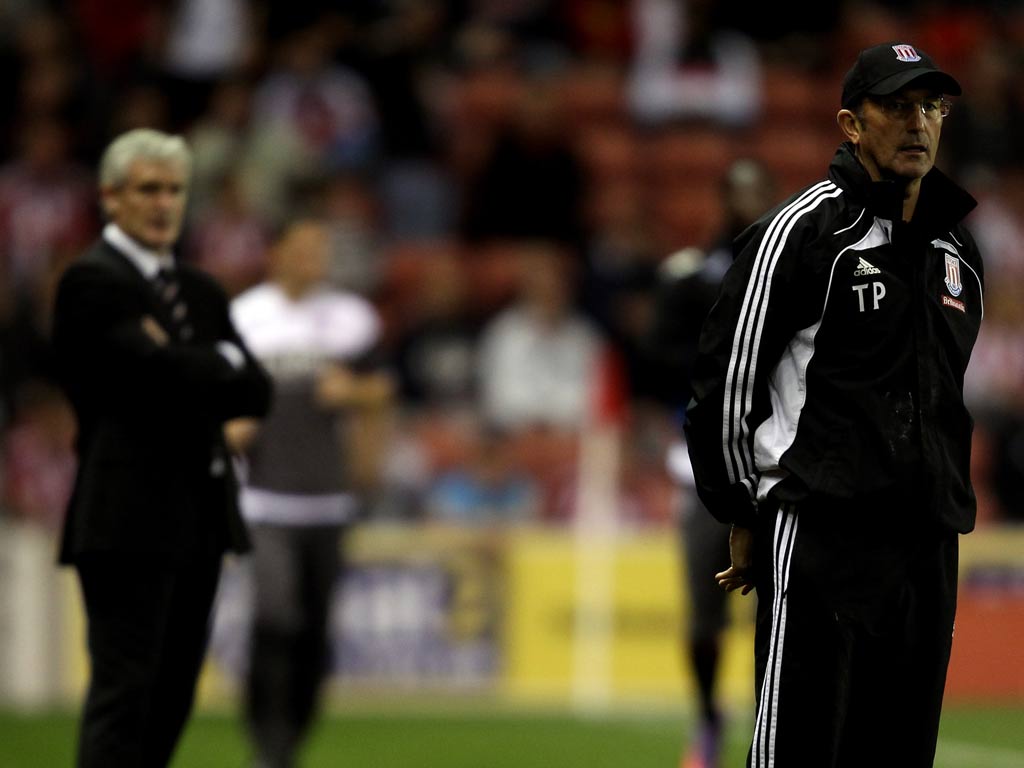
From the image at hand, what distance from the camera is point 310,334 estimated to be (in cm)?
903

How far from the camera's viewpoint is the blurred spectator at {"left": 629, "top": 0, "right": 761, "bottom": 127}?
55.3ft

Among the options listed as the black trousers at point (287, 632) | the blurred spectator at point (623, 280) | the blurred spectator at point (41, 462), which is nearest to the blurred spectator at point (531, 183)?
the blurred spectator at point (623, 280)

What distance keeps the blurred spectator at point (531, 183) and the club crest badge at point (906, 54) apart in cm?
1005

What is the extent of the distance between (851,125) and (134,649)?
264cm

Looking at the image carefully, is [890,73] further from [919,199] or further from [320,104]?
[320,104]

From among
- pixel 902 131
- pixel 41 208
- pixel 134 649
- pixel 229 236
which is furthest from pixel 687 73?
pixel 902 131

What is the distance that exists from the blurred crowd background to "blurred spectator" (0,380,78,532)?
0.06 feet

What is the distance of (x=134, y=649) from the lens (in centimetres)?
603

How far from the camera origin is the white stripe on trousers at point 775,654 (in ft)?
16.7

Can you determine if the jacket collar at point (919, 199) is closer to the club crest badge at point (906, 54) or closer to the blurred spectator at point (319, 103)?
the club crest badge at point (906, 54)

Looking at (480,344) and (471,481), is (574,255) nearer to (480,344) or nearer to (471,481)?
(480,344)

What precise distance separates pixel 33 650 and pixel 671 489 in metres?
4.32

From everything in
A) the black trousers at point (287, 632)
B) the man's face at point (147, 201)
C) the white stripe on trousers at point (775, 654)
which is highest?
the man's face at point (147, 201)

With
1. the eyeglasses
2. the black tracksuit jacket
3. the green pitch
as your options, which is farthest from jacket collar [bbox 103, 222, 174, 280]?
the green pitch
